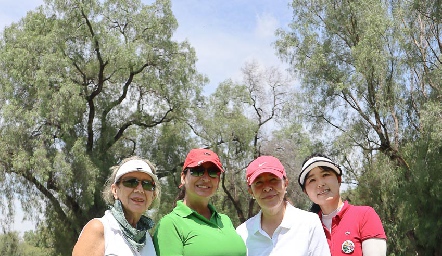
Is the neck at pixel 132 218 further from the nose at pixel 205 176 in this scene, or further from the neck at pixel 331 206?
the neck at pixel 331 206

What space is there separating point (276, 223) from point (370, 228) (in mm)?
563

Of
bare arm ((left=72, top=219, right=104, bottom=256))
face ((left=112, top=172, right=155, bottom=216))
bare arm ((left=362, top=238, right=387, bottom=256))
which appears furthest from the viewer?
face ((left=112, top=172, right=155, bottom=216))

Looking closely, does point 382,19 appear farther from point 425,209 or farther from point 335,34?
point 425,209

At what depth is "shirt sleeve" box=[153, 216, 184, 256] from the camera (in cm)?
283

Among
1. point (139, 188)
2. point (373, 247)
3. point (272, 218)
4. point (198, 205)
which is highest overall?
point (139, 188)

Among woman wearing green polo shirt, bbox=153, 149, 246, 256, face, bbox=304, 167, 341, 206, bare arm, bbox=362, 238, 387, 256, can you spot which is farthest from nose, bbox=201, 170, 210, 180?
bare arm, bbox=362, 238, 387, 256

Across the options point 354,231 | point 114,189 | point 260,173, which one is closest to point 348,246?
point 354,231

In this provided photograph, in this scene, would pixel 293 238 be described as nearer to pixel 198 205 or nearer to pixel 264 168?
pixel 264 168

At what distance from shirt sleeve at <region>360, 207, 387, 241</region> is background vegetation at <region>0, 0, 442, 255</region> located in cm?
1290

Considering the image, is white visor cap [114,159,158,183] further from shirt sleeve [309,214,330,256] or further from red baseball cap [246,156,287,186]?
shirt sleeve [309,214,330,256]

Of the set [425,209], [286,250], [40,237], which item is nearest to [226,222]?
[286,250]

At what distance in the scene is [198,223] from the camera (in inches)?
122

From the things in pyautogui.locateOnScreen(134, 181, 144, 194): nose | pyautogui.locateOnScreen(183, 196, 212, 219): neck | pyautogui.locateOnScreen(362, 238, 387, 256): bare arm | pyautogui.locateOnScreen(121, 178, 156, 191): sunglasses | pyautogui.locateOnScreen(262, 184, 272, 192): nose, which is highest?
pyautogui.locateOnScreen(121, 178, 156, 191): sunglasses

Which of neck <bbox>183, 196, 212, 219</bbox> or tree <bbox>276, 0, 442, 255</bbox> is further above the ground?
tree <bbox>276, 0, 442, 255</bbox>
